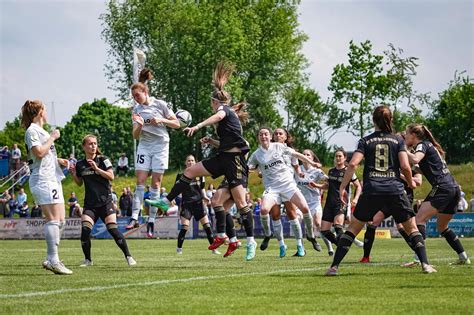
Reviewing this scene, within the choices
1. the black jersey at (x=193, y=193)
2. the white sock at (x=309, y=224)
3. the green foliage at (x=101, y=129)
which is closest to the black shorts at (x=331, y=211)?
the white sock at (x=309, y=224)

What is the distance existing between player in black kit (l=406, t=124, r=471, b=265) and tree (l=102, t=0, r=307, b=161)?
1980 inches

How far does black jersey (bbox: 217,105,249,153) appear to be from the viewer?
44.1 feet

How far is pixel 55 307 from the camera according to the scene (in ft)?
26.2

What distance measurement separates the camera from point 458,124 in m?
75.6

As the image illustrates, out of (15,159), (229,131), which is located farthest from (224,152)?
(15,159)

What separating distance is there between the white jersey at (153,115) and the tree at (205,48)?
161ft

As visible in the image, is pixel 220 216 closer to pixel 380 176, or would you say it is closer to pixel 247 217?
pixel 247 217

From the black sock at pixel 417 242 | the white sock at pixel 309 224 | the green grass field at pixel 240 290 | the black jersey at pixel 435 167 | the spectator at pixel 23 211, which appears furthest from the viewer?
the spectator at pixel 23 211

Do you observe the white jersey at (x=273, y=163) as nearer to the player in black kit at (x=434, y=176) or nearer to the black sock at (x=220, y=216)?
the black sock at (x=220, y=216)

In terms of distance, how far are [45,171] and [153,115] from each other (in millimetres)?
3132

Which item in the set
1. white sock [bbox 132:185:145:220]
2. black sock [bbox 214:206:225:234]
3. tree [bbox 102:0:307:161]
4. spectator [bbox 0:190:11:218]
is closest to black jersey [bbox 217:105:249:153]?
white sock [bbox 132:185:145:220]

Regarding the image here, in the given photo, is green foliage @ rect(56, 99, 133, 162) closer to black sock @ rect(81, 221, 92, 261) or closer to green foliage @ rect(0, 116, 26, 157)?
green foliage @ rect(0, 116, 26, 157)

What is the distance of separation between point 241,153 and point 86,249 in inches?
118

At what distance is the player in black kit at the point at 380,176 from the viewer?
10750 millimetres
